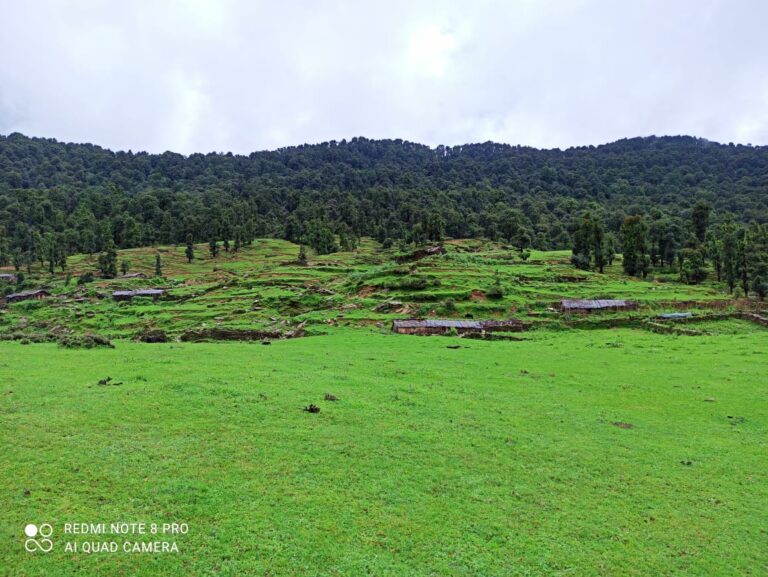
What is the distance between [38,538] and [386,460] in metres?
9.11

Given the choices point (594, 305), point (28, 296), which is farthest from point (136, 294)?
point (594, 305)

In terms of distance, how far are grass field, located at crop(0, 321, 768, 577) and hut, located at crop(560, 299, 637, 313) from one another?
93.4 feet

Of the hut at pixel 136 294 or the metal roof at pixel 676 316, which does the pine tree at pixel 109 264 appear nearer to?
the hut at pixel 136 294

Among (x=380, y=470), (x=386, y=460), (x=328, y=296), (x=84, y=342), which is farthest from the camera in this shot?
(x=328, y=296)

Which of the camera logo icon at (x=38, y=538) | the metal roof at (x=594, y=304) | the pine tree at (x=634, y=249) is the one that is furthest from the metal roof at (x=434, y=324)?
the pine tree at (x=634, y=249)

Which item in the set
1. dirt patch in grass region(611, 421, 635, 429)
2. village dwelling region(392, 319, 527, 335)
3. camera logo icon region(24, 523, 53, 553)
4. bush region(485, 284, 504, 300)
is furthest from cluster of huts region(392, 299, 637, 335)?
camera logo icon region(24, 523, 53, 553)

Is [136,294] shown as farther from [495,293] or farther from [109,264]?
[495,293]

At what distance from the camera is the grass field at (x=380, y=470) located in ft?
35.7

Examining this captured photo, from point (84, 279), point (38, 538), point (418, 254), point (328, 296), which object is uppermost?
point (418, 254)

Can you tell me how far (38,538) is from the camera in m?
10.3

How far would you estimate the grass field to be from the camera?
1089cm

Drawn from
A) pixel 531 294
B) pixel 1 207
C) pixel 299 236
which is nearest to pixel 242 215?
pixel 299 236

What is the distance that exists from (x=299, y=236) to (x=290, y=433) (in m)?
148

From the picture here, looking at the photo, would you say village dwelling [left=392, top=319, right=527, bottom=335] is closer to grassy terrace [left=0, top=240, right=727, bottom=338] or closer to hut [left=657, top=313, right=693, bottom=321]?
grassy terrace [left=0, top=240, right=727, bottom=338]
